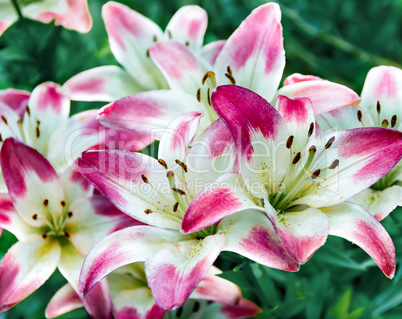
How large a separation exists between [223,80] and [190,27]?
0.51ft

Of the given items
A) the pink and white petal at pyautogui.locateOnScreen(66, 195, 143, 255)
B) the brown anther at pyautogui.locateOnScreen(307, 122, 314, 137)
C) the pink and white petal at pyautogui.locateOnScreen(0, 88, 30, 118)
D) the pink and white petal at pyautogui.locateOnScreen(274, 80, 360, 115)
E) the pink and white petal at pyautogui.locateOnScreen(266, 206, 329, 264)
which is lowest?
the pink and white petal at pyautogui.locateOnScreen(66, 195, 143, 255)

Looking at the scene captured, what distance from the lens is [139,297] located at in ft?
2.09

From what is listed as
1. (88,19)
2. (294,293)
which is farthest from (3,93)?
(294,293)

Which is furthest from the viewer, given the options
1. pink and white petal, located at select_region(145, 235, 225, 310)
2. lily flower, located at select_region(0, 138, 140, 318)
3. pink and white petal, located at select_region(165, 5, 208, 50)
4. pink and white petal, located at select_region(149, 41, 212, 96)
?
pink and white petal, located at select_region(165, 5, 208, 50)

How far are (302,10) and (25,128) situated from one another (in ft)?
2.22

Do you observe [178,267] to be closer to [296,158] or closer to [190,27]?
[296,158]

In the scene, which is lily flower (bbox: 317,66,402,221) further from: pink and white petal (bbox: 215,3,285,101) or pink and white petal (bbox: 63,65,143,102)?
pink and white petal (bbox: 63,65,143,102)

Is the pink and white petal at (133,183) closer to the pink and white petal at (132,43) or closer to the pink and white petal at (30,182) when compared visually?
the pink and white petal at (30,182)

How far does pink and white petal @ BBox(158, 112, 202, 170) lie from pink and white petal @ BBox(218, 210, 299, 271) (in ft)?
0.28

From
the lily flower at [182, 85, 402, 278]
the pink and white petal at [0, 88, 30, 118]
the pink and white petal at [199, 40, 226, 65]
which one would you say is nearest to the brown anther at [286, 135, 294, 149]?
the lily flower at [182, 85, 402, 278]

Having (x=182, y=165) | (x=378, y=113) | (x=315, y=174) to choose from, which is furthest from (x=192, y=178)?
(x=378, y=113)

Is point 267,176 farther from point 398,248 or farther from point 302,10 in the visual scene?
point 302,10

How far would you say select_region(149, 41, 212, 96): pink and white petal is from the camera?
2.31ft

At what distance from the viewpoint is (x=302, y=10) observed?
1.17m
